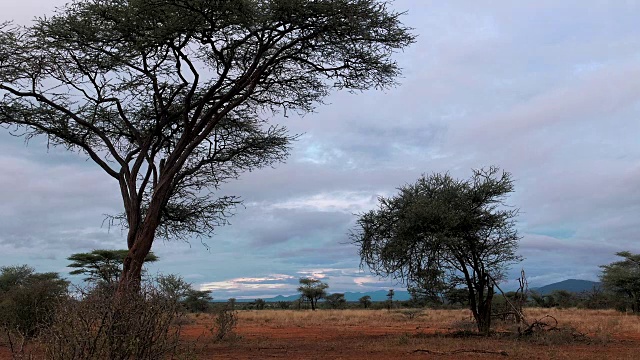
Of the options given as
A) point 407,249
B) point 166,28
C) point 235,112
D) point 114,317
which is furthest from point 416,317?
point 114,317

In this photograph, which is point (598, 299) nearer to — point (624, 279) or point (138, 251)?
point (624, 279)

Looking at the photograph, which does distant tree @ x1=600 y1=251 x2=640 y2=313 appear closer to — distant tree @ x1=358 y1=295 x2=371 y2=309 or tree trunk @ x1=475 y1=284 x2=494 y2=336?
distant tree @ x1=358 y1=295 x2=371 y2=309

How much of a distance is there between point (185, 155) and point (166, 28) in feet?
9.90

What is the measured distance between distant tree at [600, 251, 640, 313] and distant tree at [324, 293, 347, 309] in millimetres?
27429

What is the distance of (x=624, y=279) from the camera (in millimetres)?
42688

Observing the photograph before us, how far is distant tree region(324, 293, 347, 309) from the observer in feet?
195

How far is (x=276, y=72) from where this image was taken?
1428 centimetres

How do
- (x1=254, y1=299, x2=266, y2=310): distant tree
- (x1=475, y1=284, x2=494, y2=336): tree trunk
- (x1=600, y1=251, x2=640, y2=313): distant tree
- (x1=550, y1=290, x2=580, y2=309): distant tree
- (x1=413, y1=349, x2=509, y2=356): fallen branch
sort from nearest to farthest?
(x1=413, y1=349, x2=509, y2=356): fallen branch, (x1=475, y1=284, x2=494, y2=336): tree trunk, (x1=600, y1=251, x2=640, y2=313): distant tree, (x1=550, y1=290, x2=580, y2=309): distant tree, (x1=254, y1=299, x2=266, y2=310): distant tree

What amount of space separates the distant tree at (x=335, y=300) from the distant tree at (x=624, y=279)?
1080 inches

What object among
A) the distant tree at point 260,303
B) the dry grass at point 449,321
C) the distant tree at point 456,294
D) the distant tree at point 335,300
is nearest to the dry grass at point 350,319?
the dry grass at point 449,321

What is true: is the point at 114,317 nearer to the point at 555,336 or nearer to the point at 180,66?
the point at 180,66

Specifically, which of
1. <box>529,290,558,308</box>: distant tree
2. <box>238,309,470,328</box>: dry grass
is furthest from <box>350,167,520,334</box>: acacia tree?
<box>529,290,558,308</box>: distant tree

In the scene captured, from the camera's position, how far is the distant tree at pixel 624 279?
1634 inches

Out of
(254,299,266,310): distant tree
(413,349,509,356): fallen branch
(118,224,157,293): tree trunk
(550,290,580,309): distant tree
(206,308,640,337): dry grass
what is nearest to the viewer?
(413,349,509,356): fallen branch
